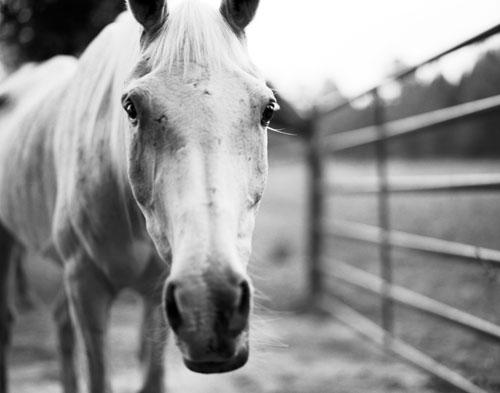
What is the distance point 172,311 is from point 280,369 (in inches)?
94.9

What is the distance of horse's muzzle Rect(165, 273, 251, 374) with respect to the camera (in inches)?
40.3

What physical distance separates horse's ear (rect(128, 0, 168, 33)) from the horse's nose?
0.84 metres

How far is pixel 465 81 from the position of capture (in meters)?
4.08

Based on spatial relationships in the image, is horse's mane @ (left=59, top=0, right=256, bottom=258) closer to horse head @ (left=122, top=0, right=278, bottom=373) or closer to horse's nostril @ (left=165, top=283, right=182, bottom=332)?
horse head @ (left=122, top=0, right=278, bottom=373)

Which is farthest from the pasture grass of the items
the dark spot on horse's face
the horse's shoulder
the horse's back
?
the horse's shoulder

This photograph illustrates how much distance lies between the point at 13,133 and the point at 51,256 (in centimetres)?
79

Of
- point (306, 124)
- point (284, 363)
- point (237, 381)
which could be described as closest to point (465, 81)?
point (306, 124)

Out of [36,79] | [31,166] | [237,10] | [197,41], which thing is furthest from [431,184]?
[36,79]

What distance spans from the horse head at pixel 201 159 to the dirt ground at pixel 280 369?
4.57ft

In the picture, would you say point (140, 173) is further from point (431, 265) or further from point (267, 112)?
point (431, 265)

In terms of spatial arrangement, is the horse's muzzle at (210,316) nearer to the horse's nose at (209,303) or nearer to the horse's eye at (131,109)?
the horse's nose at (209,303)

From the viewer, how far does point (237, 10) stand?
153 cm

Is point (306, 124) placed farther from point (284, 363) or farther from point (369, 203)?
point (369, 203)

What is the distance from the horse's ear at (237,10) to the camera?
1519 mm
